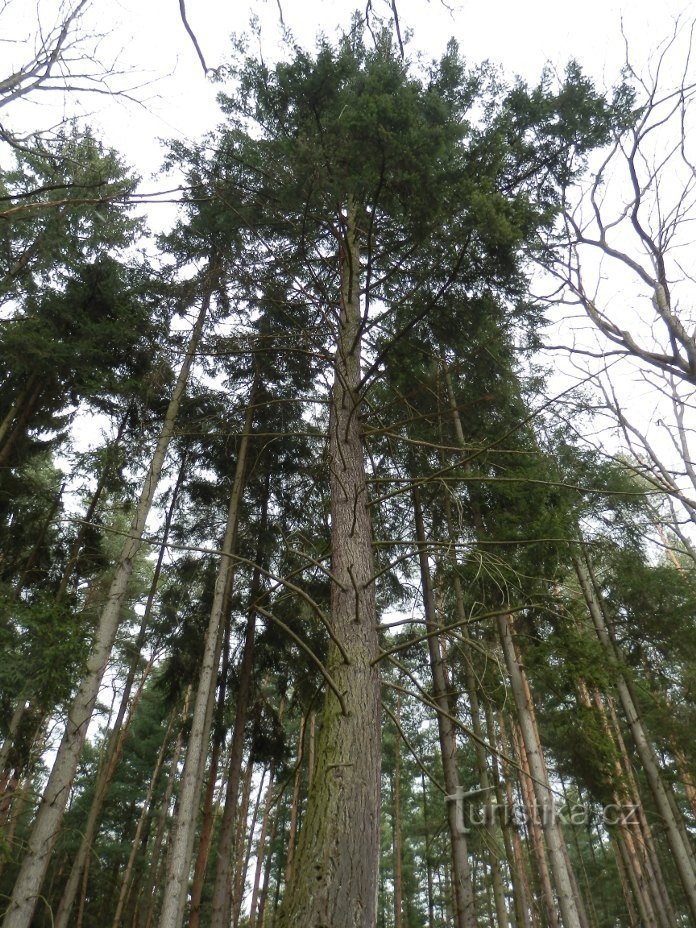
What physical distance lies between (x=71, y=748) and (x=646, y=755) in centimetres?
805

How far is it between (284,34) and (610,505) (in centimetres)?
897

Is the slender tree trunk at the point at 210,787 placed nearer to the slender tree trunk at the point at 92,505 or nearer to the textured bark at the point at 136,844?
the slender tree trunk at the point at 92,505

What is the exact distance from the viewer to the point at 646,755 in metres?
8.30

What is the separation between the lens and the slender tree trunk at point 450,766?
6402 millimetres

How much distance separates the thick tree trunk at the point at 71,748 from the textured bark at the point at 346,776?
178 centimetres

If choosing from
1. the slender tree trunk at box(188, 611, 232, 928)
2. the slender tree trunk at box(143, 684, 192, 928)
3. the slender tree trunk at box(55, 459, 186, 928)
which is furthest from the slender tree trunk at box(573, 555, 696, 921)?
the slender tree trunk at box(143, 684, 192, 928)

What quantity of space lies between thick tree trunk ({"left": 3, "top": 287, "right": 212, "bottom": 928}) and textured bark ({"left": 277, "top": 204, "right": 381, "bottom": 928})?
1.78 meters

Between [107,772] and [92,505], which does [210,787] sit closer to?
[107,772]

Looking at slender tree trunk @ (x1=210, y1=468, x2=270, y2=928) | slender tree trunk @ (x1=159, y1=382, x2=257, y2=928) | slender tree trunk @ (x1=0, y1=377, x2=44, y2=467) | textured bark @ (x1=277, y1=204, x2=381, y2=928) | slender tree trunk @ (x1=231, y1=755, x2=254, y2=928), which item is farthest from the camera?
slender tree trunk @ (x1=231, y1=755, x2=254, y2=928)

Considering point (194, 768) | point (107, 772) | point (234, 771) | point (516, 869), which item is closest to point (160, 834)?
point (107, 772)

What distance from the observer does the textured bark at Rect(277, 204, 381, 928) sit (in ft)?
7.34

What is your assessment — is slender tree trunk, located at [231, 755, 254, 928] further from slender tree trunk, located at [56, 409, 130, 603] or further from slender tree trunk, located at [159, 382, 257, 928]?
slender tree trunk, located at [56, 409, 130, 603]

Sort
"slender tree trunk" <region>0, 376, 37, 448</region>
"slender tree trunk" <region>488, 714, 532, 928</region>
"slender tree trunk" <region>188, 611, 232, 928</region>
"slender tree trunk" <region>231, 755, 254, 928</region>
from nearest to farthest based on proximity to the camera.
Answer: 1. "slender tree trunk" <region>488, 714, 532, 928</region>
2. "slender tree trunk" <region>0, 376, 37, 448</region>
3. "slender tree trunk" <region>188, 611, 232, 928</region>
4. "slender tree trunk" <region>231, 755, 254, 928</region>

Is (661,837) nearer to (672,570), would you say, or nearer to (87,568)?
(672,570)
